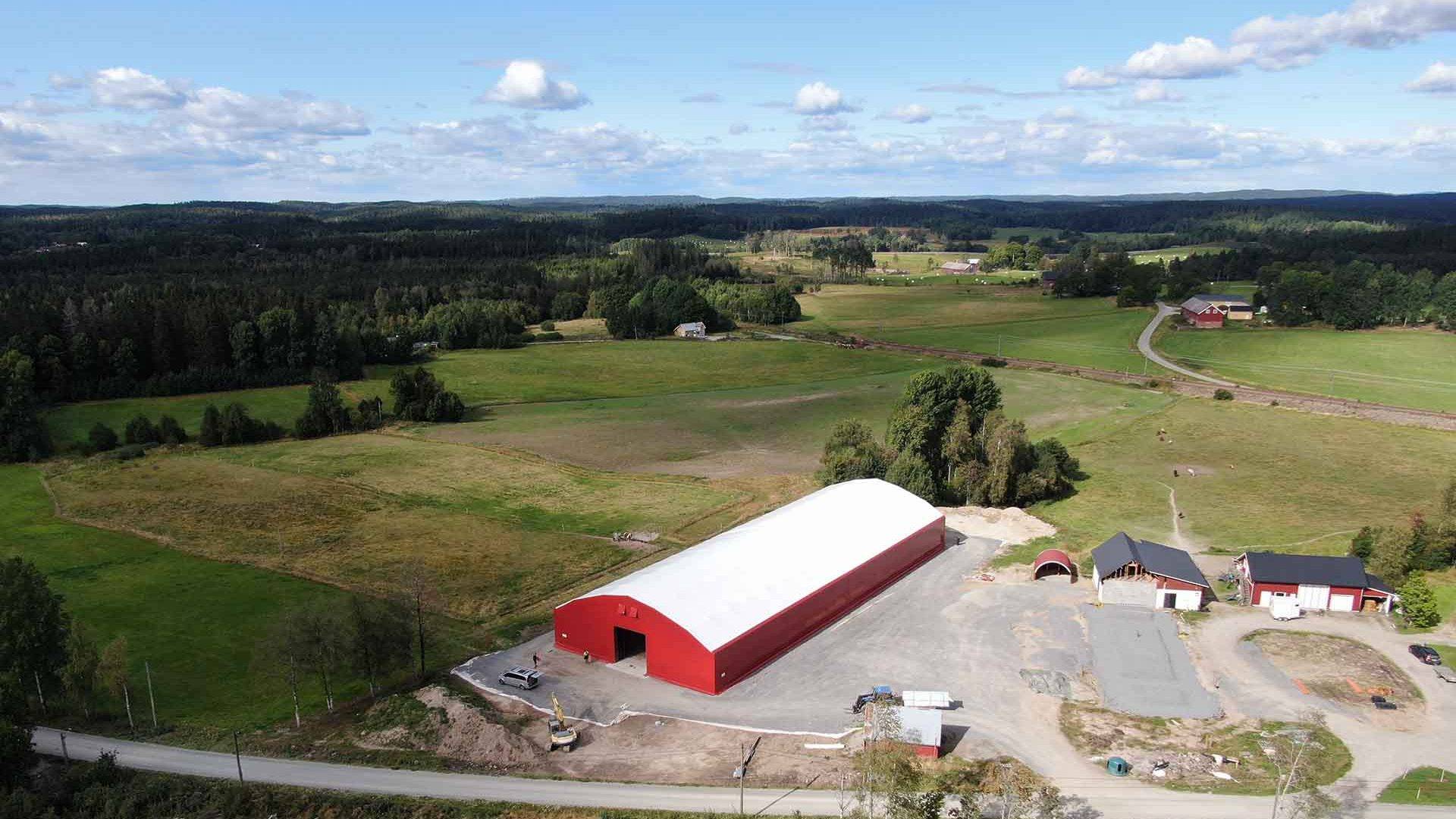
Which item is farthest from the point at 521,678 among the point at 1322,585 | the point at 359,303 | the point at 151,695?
the point at 359,303

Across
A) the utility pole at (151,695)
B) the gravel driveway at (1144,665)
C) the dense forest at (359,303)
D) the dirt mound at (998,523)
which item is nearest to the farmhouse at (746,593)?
the dirt mound at (998,523)

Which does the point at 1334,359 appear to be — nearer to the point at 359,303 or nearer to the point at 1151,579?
the point at 1151,579

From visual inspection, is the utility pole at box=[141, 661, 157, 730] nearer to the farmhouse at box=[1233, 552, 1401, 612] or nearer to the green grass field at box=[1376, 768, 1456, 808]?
the green grass field at box=[1376, 768, 1456, 808]

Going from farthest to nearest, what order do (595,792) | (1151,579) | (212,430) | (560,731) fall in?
1. (212,430)
2. (1151,579)
3. (560,731)
4. (595,792)

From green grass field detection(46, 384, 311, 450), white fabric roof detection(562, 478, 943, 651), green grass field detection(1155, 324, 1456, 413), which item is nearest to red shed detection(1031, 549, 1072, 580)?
white fabric roof detection(562, 478, 943, 651)

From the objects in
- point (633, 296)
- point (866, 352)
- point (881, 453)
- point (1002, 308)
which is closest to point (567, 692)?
point (881, 453)

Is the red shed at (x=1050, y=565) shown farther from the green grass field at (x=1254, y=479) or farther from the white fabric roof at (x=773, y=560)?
the white fabric roof at (x=773, y=560)

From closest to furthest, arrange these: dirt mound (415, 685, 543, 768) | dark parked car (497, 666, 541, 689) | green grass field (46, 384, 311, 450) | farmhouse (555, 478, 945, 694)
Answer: dirt mound (415, 685, 543, 768)
dark parked car (497, 666, 541, 689)
farmhouse (555, 478, 945, 694)
green grass field (46, 384, 311, 450)
